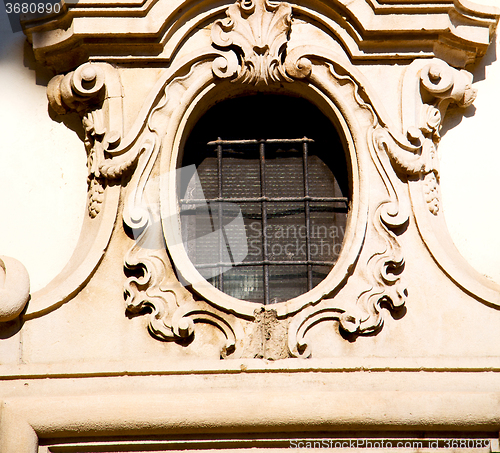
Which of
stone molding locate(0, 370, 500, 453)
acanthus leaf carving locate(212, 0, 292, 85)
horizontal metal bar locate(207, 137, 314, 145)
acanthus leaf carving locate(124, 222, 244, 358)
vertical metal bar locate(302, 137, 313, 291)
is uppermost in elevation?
acanthus leaf carving locate(212, 0, 292, 85)

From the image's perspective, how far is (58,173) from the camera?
4.83 m

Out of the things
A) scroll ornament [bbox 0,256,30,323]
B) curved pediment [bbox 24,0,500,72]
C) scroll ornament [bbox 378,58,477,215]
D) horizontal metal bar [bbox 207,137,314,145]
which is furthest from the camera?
horizontal metal bar [bbox 207,137,314,145]

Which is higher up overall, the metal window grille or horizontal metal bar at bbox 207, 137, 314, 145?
horizontal metal bar at bbox 207, 137, 314, 145

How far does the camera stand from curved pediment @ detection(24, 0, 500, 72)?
476 centimetres

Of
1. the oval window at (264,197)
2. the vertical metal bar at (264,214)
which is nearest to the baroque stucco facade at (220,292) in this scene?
the oval window at (264,197)

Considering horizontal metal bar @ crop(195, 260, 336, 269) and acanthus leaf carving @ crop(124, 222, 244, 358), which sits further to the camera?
horizontal metal bar @ crop(195, 260, 336, 269)

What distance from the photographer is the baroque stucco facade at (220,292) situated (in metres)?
4.19

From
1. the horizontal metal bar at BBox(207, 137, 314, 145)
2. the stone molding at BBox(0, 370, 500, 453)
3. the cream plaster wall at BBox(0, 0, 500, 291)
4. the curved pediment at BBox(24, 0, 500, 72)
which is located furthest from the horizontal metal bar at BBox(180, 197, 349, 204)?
the stone molding at BBox(0, 370, 500, 453)

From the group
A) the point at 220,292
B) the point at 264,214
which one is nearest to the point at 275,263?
the point at 264,214

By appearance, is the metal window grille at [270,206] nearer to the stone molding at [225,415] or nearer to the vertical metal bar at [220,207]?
the vertical metal bar at [220,207]

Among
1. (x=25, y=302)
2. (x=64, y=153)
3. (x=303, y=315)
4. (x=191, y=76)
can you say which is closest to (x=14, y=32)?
(x=64, y=153)

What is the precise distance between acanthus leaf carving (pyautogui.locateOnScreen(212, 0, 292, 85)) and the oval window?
238mm

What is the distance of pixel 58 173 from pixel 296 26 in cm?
156

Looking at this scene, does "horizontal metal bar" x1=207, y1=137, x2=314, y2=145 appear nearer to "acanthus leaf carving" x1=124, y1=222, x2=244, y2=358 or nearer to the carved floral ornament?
the carved floral ornament
